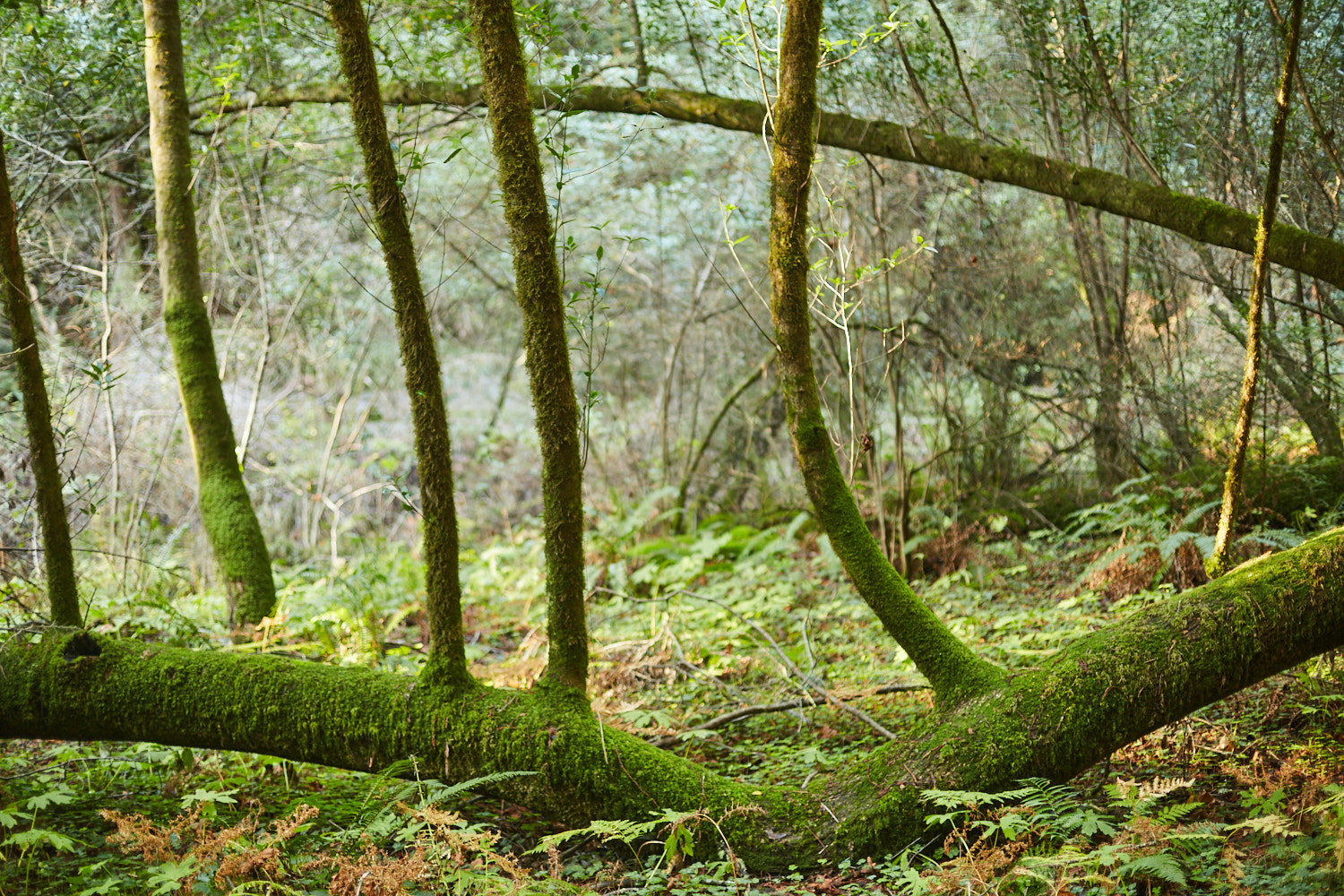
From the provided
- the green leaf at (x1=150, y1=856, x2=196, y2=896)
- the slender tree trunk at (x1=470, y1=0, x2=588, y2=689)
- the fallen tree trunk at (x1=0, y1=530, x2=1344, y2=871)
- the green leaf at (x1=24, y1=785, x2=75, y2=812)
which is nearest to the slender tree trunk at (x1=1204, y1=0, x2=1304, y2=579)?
the fallen tree trunk at (x1=0, y1=530, x2=1344, y2=871)

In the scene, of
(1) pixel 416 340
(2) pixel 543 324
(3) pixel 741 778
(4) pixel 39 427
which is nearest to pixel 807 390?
(2) pixel 543 324

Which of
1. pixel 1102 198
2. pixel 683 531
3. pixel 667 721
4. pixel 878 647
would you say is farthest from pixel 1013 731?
pixel 683 531

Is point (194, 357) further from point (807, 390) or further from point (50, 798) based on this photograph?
point (807, 390)

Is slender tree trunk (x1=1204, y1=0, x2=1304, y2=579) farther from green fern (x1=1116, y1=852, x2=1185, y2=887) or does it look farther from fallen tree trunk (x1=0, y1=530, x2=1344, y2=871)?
green fern (x1=1116, y1=852, x2=1185, y2=887)

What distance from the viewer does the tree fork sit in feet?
11.0

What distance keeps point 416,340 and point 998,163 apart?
3.64m

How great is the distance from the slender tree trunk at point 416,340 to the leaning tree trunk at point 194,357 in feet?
→ 8.25

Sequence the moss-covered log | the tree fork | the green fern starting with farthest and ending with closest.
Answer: the moss-covered log → the tree fork → the green fern

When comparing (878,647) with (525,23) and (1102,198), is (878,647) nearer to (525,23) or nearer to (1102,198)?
(1102,198)

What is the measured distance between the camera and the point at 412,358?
3.25 metres

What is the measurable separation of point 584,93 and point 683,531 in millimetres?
5142

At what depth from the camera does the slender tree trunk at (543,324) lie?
→ 3209 millimetres

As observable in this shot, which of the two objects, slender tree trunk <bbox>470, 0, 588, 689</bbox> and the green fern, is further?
slender tree trunk <bbox>470, 0, 588, 689</bbox>

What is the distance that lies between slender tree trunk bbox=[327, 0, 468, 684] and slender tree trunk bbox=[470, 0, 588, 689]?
0.36m
